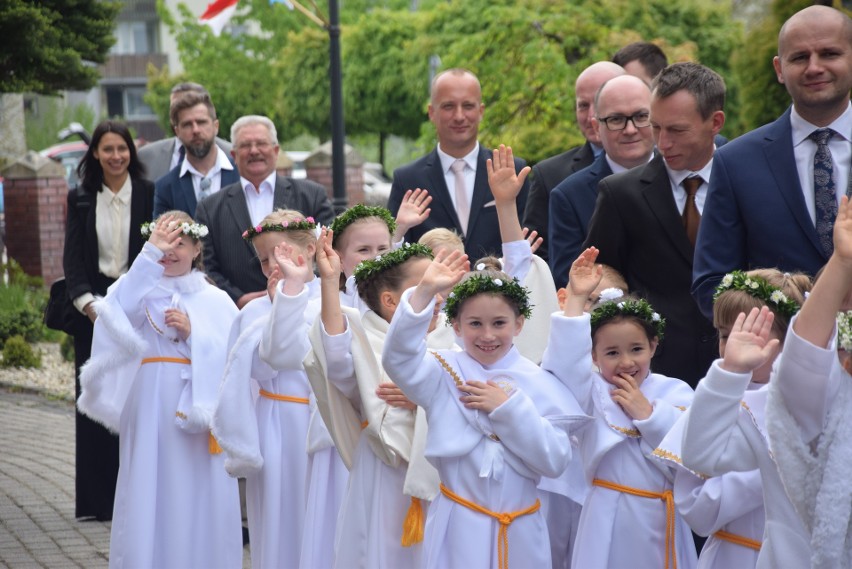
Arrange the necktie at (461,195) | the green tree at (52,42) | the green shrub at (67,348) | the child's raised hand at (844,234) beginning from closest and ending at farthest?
the child's raised hand at (844,234) < the necktie at (461,195) < the green tree at (52,42) < the green shrub at (67,348)

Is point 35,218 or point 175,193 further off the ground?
point 175,193

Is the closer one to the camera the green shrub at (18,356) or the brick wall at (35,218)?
the green shrub at (18,356)

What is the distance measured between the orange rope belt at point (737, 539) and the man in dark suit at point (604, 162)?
6.88ft

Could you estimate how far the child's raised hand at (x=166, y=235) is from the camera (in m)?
6.85

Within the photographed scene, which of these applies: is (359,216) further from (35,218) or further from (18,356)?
(35,218)

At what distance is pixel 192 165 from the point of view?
354 inches

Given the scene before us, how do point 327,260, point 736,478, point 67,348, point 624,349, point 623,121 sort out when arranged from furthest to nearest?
point 67,348, point 623,121, point 327,260, point 624,349, point 736,478

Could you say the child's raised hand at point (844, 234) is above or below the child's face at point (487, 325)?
above

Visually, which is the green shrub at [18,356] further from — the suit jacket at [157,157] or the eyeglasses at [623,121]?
the eyeglasses at [623,121]

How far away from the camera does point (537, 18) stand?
16703 millimetres

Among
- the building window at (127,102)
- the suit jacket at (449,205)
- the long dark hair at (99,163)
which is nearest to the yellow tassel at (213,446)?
the suit jacket at (449,205)

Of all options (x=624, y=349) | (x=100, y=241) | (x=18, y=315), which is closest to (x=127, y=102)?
(x=18, y=315)

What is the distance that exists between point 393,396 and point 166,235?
2016mm

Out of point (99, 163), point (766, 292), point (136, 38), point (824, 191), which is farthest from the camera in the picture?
point (136, 38)
